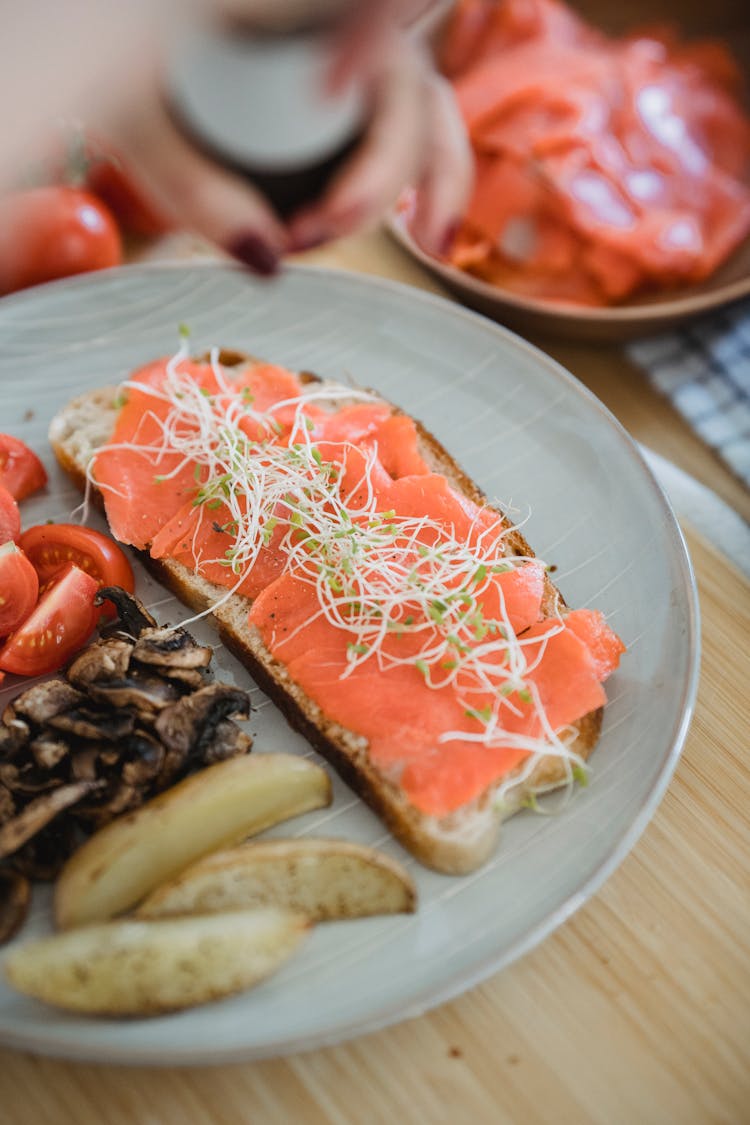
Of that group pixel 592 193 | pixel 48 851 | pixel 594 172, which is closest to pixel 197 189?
pixel 48 851

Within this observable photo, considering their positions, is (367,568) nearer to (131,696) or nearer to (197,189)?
(131,696)

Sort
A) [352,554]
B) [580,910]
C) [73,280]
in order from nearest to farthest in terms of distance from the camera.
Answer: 1. [580,910]
2. [352,554]
3. [73,280]

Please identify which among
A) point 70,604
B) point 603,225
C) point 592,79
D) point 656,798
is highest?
point 592,79

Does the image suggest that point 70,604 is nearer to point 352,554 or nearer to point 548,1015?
point 352,554

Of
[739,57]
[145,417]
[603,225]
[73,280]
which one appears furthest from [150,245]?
[739,57]

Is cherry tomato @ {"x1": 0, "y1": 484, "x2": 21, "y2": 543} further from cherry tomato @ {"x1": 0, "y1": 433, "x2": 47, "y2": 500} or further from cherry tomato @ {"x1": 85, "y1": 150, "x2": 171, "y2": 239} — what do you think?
cherry tomato @ {"x1": 85, "y1": 150, "x2": 171, "y2": 239}

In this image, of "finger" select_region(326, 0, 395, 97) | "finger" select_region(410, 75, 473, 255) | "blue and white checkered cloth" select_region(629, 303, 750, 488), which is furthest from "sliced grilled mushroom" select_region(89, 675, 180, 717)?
"blue and white checkered cloth" select_region(629, 303, 750, 488)
